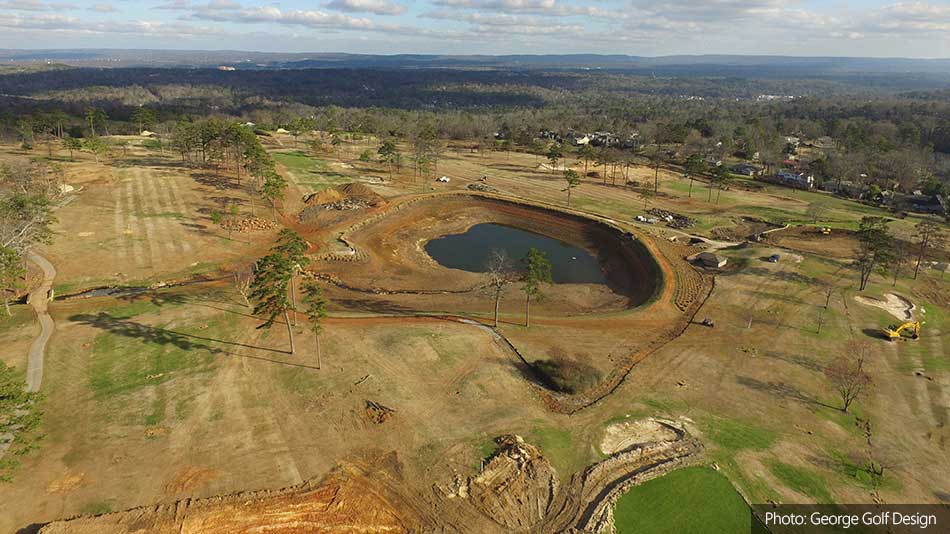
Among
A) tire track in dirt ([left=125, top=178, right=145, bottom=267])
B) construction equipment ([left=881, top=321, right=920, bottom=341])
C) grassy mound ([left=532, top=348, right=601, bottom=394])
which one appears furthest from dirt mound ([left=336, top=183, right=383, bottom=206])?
construction equipment ([left=881, top=321, right=920, bottom=341])

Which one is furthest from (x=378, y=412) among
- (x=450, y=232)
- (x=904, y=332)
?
(x=450, y=232)

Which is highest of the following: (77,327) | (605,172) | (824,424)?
(605,172)

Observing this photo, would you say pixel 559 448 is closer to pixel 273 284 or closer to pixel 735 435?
pixel 735 435

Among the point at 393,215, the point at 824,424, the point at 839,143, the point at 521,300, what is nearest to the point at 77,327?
the point at 521,300

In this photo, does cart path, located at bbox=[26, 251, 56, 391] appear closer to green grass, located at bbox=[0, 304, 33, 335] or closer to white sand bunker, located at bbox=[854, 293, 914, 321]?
green grass, located at bbox=[0, 304, 33, 335]

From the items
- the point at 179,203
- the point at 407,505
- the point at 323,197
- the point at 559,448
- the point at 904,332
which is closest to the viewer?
the point at 407,505

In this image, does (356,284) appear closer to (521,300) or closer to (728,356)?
(521,300)

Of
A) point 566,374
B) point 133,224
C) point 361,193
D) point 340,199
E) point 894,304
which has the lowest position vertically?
point 566,374
